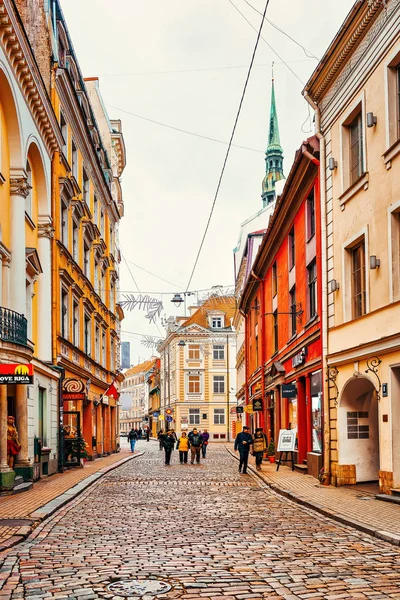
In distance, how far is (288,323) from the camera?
2905 centimetres

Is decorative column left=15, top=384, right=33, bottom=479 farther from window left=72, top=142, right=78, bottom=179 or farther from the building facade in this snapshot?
window left=72, top=142, right=78, bottom=179

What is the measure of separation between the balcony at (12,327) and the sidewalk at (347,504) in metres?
6.89

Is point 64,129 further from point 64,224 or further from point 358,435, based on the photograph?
point 358,435

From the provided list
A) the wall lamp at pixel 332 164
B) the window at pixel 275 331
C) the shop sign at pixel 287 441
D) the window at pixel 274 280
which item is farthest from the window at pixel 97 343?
the wall lamp at pixel 332 164

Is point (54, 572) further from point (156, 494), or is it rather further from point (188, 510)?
point (156, 494)

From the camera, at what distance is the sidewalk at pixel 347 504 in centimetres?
1111

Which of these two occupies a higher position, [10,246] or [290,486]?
[10,246]

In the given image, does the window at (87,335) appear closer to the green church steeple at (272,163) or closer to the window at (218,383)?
→ the window at (218,383)

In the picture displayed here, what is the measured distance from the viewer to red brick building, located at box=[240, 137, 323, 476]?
21.9 metres

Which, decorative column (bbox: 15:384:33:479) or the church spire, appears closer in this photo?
decorative column (bbox: 15:384:33:479)

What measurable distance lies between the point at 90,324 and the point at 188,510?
2256 cm

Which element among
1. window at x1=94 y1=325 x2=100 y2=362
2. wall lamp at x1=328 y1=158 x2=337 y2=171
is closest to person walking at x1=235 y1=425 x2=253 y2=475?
wall lamp at x1=328 y1=158 x2=337 y2=171

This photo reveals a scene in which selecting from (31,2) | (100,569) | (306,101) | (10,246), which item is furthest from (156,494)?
(31,2)

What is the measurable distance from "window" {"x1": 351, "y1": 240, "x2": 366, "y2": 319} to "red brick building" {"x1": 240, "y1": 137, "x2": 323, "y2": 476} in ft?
8.68
